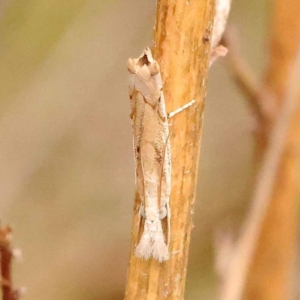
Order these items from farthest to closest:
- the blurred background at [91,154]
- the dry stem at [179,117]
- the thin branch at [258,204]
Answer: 1. the blurred background at [91,154]
2. the thin branch at [258,204]
3. the dry stem at [179,117]

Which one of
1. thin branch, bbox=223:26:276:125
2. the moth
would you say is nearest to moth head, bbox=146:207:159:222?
the moth

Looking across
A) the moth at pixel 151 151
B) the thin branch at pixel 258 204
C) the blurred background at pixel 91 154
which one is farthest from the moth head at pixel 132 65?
the blurred background at pixel 91 154

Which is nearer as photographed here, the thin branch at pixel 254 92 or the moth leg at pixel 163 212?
the moth leg at pixel 163 212

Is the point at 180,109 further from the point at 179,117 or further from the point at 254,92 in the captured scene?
the point at 254,92

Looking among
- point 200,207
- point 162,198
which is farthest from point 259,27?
point 162,198

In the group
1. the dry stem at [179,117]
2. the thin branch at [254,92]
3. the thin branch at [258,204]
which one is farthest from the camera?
the thin branch at [254,92]

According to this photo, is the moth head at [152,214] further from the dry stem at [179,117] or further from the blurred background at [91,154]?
the blurred background at [91,154]
